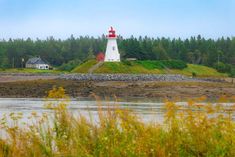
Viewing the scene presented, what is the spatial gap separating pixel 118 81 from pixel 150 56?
32186 millimetres

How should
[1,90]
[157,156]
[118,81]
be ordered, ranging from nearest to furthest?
[157,156] → [1,90] → [118,81]

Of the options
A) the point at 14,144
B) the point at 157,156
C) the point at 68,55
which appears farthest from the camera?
the point at 68,55

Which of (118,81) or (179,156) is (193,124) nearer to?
(179,156)

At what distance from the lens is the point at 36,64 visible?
12812 centimetres

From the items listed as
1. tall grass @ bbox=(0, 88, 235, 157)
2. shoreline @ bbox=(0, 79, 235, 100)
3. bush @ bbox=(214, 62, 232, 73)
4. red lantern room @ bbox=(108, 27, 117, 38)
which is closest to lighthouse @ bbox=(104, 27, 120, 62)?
red lantern room @ bbox=(108, 27, 117, 38)

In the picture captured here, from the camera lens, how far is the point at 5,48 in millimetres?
147875

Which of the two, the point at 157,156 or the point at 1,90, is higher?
the point at 157,156

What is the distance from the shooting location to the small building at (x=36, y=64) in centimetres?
12794

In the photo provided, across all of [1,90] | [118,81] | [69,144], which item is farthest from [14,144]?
[118,81]

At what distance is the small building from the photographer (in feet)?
420

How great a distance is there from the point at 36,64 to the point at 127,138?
394 feet

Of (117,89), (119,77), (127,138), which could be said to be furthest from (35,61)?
(127,138)

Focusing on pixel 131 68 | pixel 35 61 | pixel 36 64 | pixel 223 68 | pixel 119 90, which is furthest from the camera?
pixel 35 61

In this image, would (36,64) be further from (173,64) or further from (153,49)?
(173,64)
